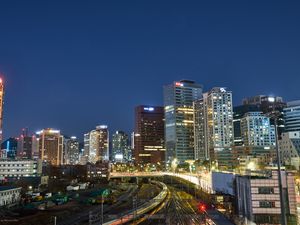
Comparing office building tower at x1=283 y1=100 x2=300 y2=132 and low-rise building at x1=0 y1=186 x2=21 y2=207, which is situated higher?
office building tower at x1=283 y1=100 x2=300 y2=132

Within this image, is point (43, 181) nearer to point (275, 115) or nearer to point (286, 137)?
point (286, 137)

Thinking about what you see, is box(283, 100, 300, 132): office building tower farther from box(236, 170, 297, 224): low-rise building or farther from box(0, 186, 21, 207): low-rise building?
box(0, 186, 21, 207): low-rise building

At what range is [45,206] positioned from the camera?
286ft

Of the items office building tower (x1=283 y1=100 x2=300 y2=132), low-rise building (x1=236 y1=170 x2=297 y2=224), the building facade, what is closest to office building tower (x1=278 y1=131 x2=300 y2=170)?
office building tower (x1=283 y1=100 x2=300 y2=132)

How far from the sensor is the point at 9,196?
8944 cm

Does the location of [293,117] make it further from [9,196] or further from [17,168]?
[9,196]

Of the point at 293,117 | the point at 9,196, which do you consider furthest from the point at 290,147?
the point at 9,196

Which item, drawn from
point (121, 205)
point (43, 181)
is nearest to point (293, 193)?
point (121, 205)

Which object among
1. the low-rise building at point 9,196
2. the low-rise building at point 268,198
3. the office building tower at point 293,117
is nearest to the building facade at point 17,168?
the low-rise building at point 9,196

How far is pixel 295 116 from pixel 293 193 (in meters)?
154

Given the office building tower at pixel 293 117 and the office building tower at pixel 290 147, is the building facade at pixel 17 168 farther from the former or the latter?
the office building tower at pixel 293 117

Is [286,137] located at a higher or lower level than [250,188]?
higher

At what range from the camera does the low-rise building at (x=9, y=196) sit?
3374 inches

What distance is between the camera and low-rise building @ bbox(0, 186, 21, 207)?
8569 cm
